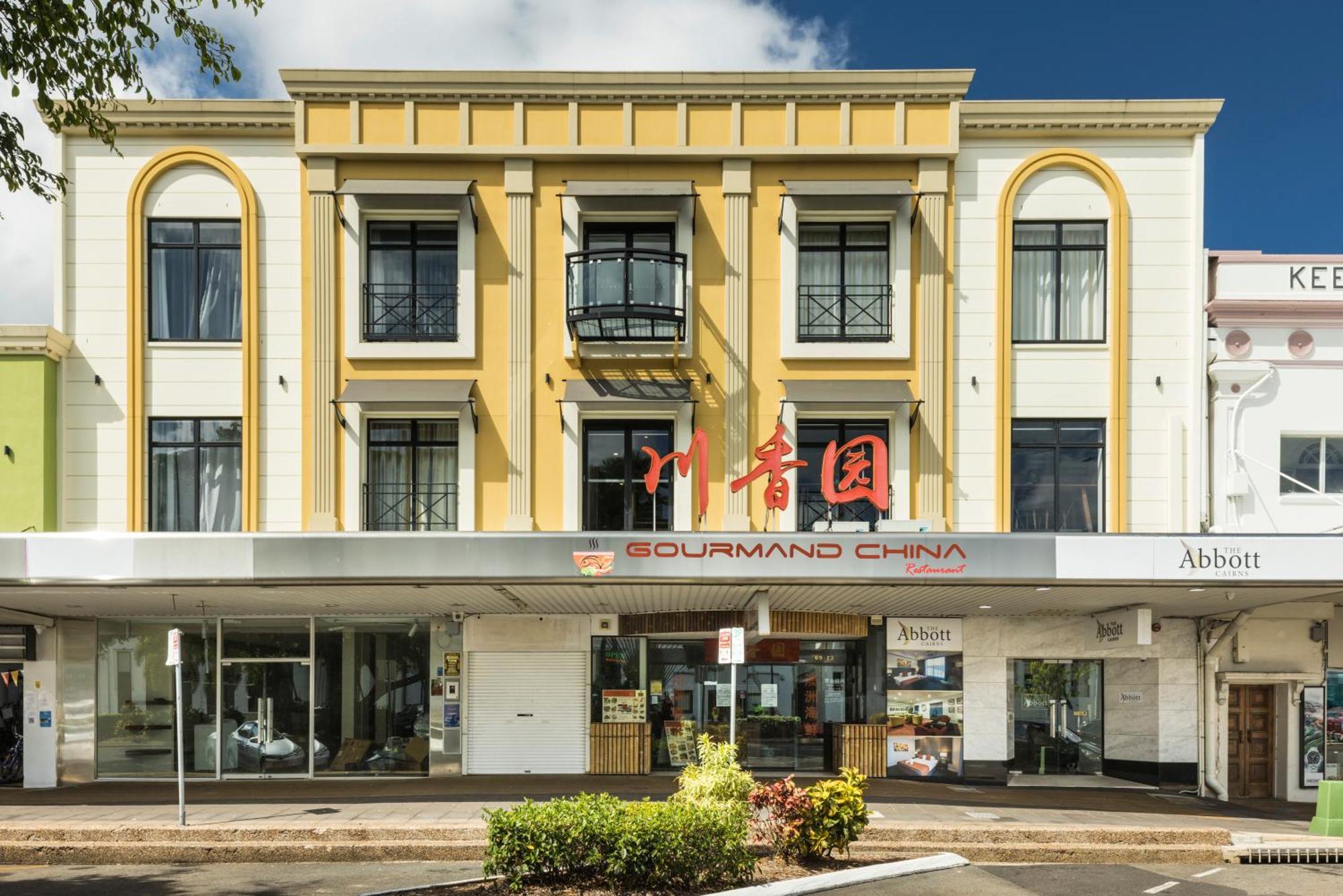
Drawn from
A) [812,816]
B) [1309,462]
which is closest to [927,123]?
[1309,462]

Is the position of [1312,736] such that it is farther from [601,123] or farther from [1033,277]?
[601,123]

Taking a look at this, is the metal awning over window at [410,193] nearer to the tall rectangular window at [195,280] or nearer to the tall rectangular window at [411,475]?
the tall rectangular window at [195,280]

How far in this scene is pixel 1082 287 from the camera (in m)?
19.4

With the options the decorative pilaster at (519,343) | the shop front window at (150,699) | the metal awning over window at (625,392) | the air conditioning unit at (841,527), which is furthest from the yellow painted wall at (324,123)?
→ the air conditioning unit at (841,527)

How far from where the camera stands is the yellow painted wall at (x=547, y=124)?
19.0 m

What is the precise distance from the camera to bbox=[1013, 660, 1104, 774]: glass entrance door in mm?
20094

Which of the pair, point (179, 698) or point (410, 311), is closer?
point (179, 698)

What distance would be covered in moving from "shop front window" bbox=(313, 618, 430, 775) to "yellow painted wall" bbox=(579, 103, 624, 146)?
9.08m

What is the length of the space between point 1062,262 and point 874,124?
13.6ft

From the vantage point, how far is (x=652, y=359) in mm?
18750

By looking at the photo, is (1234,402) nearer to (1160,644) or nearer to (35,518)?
(1160,644)

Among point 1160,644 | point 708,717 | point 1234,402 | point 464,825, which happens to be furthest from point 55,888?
point 1234,402

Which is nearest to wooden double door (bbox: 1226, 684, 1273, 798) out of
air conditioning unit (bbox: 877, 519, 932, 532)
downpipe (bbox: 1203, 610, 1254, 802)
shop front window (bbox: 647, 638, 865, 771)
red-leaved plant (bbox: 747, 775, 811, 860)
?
downpipe (bbox: 1203, 610, 1254, 802)

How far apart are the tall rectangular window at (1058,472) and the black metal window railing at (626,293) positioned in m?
6.32
